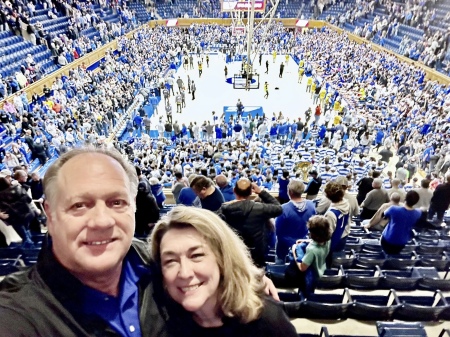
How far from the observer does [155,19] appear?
36.8m

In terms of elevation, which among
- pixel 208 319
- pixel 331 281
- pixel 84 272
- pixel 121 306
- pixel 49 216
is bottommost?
pixel 331 281

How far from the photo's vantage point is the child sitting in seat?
9.98 feet

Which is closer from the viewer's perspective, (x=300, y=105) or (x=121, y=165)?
(x=121, y=165)

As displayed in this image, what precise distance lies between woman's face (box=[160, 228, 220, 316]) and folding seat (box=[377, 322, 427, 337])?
2294 millimetres

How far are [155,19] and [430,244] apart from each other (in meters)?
36.9

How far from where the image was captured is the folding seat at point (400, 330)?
3076mm

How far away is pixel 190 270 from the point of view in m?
1.42

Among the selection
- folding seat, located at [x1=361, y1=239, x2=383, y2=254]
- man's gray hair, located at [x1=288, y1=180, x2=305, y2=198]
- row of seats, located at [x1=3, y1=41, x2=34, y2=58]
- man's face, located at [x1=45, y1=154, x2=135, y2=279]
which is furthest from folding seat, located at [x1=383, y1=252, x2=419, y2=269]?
row of seats, located at [x1=3, y1=41, x2=34, y2=58]

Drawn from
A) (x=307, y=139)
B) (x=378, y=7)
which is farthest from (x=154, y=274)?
(x=378, y=7)

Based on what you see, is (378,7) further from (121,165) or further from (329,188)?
Result: (121,165)

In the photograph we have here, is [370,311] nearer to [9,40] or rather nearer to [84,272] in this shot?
[84,272]

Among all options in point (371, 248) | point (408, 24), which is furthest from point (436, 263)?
point (408, 24)

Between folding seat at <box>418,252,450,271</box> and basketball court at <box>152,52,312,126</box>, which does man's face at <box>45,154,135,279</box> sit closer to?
folding seat at <box>418,252,450,271</box>

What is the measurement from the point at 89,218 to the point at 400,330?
3.00 metres
